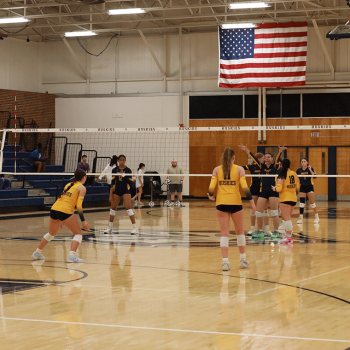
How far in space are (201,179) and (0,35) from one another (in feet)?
33.7

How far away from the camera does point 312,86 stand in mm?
24297

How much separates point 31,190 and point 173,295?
14.3m

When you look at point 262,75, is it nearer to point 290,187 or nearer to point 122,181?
point 122,181

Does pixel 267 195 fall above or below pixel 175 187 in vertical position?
above

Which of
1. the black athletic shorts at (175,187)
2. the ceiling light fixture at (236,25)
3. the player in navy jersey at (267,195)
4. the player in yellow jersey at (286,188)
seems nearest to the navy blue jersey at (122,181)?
the player in navy jersey at (267,195)

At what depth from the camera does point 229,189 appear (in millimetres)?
8422

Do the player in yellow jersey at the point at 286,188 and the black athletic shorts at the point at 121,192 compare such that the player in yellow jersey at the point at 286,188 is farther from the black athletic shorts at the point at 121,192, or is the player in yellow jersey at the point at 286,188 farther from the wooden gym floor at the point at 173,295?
the black athletic shorts at the point at 121,192

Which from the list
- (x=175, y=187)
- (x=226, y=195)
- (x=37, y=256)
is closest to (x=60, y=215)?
(x=37, y=256)

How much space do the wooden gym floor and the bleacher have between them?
641 cm

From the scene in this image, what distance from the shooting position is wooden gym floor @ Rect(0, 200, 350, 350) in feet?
16.6

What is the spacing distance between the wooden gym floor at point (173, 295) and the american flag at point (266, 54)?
12.0 m

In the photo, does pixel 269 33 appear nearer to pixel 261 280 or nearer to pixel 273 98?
pixel 273 98

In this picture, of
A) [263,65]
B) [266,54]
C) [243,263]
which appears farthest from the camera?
[263,65]

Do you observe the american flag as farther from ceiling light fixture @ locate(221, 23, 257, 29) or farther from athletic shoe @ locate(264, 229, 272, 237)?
athletic shoe @ locate(264, 229, 272, 237)
